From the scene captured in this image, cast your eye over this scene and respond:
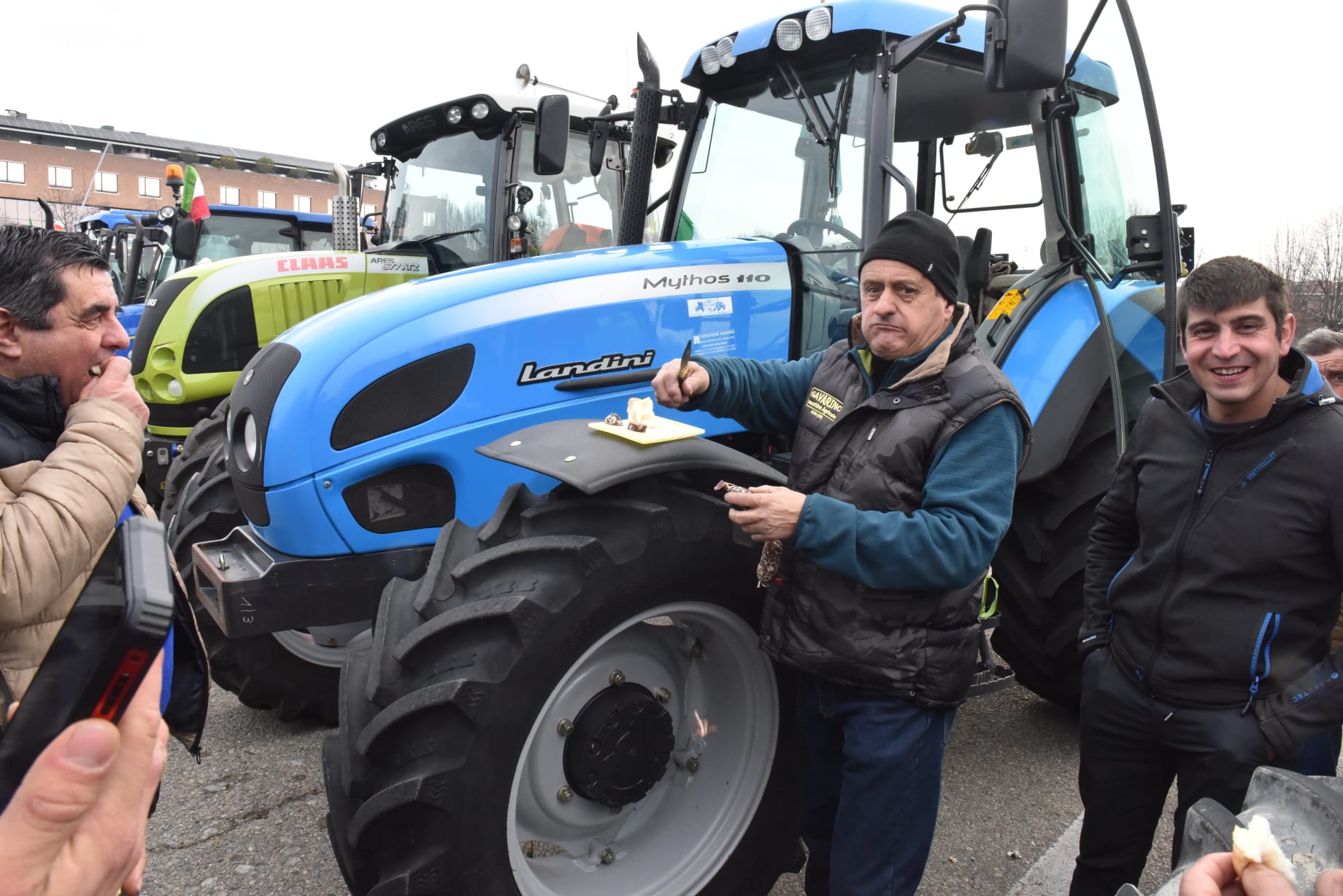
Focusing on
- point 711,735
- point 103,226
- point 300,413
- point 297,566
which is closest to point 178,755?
Result: point 297,566

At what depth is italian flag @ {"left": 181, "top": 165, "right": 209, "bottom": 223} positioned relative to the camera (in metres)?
9.17

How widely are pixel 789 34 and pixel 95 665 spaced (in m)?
2.76

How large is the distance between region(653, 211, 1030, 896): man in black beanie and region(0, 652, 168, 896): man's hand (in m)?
A: 1.19

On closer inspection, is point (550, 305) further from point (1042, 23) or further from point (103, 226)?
point (103, 226)

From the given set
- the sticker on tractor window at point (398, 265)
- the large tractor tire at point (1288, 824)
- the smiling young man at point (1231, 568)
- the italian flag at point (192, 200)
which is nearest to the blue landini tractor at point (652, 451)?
the smiling young man at point (1231, 568)

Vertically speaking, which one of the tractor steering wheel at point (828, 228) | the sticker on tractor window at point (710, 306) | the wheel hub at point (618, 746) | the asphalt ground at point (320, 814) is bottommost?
the asphalt ground at point (320, 814)

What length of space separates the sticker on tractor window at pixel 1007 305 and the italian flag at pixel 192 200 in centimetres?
819

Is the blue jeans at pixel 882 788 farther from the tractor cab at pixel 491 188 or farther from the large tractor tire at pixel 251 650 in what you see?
the tractor cab at pixel 491 188

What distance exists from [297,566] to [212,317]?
475 cm

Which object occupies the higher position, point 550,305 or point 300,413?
point 550,305

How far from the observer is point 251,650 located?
349 centimetres

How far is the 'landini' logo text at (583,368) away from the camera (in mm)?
2770

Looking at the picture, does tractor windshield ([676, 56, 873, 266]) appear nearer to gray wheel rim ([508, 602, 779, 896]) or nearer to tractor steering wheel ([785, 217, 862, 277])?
tractor steering wheel ([785, 217, 862, 277])

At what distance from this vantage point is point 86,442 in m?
1.53
